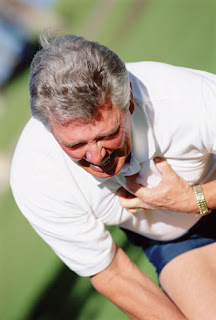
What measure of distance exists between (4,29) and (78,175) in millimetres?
4494

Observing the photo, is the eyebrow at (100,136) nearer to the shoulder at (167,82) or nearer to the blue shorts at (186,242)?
the shoulder at (167,82)

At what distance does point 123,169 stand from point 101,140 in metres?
0.27

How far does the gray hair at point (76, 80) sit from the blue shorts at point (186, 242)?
1.10m

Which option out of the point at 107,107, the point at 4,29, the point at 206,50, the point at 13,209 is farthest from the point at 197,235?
the point at 4,29

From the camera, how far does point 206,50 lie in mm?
4484

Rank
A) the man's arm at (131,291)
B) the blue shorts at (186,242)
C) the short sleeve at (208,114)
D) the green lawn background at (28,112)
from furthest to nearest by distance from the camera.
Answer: the green lawn background at (28,112), the blue shorts at (186,242), the man's arm at (131,291), the short sleeve at (208,114)

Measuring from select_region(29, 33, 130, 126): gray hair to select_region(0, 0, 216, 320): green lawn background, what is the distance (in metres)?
1.70

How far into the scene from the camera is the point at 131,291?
2490 mm

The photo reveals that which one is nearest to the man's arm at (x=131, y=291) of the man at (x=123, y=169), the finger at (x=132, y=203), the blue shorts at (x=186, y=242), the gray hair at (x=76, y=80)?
the man at (x=123, y=169)

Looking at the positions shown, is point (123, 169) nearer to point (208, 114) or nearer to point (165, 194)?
point (165, 194)

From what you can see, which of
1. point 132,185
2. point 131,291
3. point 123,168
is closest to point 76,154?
point 123,168

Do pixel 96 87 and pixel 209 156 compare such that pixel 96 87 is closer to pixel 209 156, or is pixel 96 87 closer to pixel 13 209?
pixel 209 156

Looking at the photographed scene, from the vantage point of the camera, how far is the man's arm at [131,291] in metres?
2.47

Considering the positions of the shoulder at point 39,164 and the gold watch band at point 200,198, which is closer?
the shoulder at point 39,164
